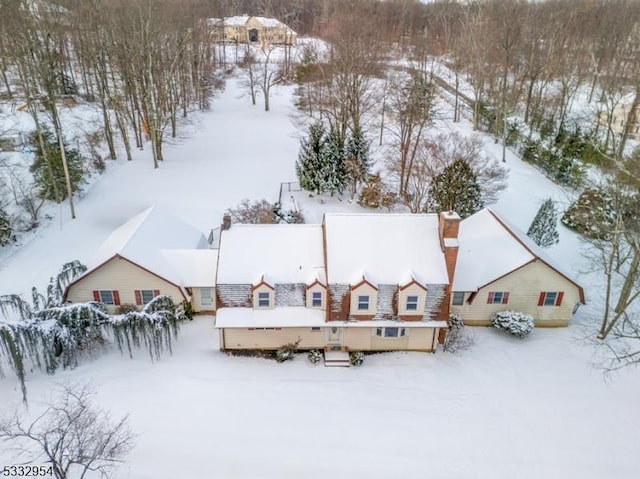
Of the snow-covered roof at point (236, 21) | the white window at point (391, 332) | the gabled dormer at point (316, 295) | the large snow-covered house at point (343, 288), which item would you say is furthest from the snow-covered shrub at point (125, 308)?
the snow-covered roof at point (236, 21)

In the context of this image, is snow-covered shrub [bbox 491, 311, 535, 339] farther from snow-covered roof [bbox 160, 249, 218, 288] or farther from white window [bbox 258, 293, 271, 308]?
snow-covered roof [bbox 160, 249, 218, 288]

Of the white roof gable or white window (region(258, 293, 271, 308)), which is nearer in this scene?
white window (region(258, 293, 271, 308))

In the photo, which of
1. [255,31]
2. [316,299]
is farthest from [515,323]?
[255,31]

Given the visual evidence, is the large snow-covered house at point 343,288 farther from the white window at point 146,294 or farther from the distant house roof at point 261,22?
the distant house roof at point 261,22

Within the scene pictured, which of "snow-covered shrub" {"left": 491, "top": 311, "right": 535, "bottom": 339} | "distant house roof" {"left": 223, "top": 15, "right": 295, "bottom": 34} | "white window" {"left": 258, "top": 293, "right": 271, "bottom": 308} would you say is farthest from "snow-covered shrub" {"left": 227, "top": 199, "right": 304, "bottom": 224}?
"distant house roof" {"left": 223, "top": 15, "right": 295, "bottom": 34}

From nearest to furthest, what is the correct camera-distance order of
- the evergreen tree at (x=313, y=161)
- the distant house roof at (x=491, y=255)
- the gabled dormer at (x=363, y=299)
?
1. the gabled dormer at (x=363, y=299)
2. the distant house roof at (x=491, y=255)
3. the evergreen tree at (x=313, y=161)

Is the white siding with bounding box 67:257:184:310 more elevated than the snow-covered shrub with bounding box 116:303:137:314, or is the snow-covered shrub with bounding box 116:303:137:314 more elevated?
the white siding with bounding box 67:257:184:310

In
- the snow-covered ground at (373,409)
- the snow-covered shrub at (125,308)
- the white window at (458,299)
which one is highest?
the white window at (458,299)
